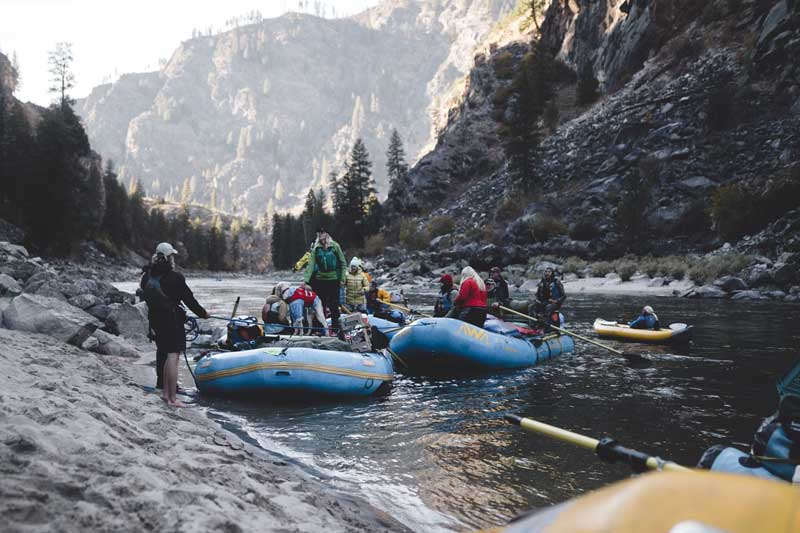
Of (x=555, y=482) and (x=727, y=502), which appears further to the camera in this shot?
(x=555, y=482)

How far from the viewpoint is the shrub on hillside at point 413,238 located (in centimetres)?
5238

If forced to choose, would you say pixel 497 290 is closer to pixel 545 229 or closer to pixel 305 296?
pixel 305 296

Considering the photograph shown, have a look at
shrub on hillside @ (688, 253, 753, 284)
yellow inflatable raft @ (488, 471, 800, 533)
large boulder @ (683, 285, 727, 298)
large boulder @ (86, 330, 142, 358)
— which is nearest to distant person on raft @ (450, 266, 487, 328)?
large boulder @ (86, 330, 142, 358)

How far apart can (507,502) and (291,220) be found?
94.7m

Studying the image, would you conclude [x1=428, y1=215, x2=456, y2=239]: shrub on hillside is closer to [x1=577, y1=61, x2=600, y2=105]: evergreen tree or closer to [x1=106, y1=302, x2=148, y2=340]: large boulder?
[x1=577, y1=61, x2=600, y2=105]: evergreen tree

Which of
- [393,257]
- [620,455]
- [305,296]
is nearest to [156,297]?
[305,296]

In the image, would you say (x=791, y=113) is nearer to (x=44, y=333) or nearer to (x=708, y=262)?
(x=708, y=262)

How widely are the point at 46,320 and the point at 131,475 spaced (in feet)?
24.4

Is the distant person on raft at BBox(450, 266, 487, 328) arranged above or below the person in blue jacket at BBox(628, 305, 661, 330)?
above

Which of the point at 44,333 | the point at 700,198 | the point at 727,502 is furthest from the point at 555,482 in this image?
the point at 700,198

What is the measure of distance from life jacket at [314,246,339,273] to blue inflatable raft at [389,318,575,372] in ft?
6.49

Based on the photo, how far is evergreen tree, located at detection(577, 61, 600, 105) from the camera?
53.8m

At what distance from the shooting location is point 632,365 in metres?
10.5

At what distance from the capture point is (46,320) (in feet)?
29.7
